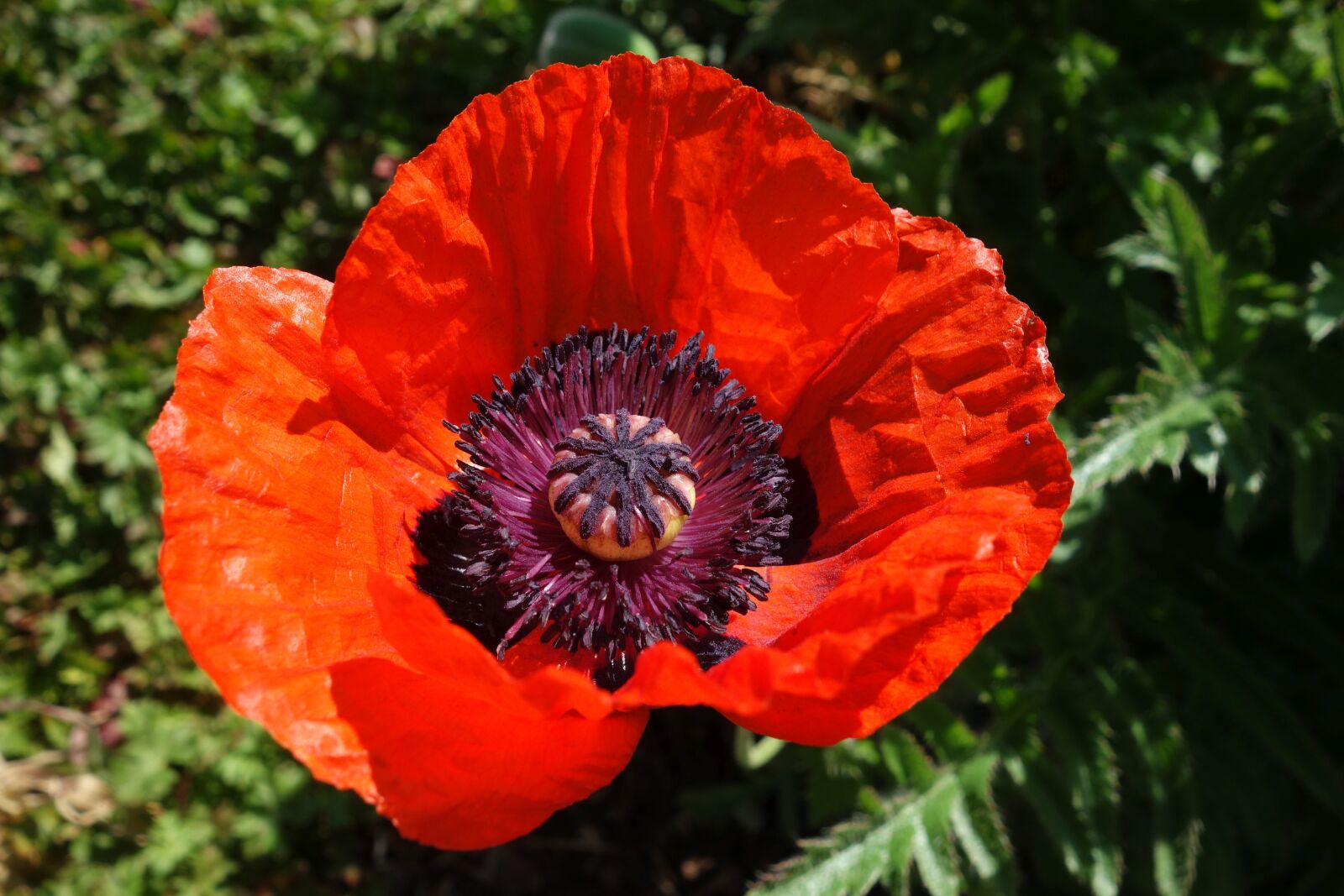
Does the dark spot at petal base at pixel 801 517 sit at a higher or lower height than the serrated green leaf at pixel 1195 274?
lower

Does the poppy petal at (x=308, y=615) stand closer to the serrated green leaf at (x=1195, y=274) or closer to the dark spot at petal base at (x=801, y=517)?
the dark spot at petal base at (x=801, y=517)

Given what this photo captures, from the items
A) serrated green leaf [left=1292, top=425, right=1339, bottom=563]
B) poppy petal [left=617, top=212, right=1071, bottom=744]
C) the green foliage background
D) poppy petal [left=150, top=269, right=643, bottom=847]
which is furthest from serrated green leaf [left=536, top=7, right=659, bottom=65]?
serrated green leaf [left=1292, top=425, right=1339, bottom=563]

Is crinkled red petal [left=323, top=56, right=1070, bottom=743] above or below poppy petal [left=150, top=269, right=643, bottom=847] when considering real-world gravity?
above

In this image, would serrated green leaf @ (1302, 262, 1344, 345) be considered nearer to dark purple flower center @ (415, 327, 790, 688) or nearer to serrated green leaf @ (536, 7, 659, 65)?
dark purple flower center @ (415, 327, 790, 688)

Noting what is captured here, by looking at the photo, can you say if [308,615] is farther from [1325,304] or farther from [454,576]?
[1325,304]

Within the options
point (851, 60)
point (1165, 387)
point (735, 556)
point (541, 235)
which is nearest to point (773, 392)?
point (735, 556)

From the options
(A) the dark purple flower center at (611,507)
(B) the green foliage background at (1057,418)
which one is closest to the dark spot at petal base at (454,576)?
(A) the dark purple flower center at (611,507)

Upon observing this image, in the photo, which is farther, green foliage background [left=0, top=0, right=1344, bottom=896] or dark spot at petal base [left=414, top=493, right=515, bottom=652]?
green foliage background [left=0, top=0, right=1344, bottom=896]
